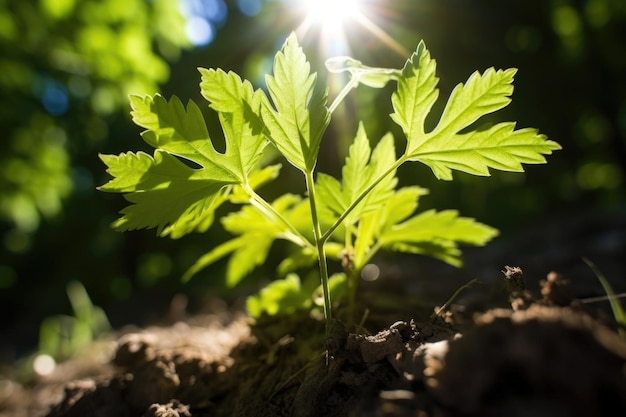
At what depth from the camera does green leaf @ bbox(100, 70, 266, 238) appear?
1.10 metres

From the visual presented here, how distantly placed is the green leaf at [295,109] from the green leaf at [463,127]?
0.64 feet

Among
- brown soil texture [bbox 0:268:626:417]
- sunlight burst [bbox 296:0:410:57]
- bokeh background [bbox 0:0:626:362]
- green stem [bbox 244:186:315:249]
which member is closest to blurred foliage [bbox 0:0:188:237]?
bokeh background [bbox 0:0:626:362]

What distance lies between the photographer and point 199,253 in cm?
971

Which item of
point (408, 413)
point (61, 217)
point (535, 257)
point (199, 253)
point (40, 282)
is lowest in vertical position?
point (535, 257)

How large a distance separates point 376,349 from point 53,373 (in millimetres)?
2701

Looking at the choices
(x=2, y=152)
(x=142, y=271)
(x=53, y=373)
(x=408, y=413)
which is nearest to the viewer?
(x=408, y=413)

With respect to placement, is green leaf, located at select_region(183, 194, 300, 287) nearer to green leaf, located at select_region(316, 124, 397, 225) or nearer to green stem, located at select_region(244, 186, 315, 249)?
green stem, located at select_region(244, 186, 315, 249)

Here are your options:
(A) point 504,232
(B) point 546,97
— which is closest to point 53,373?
(A) point 504,232

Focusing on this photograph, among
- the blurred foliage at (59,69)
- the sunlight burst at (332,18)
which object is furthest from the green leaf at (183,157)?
the blurred foliage at (59,69)

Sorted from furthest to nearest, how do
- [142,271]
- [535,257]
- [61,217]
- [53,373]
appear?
1. [142,271]
2. [61,217]
3. [535,257]
4. [53,373]

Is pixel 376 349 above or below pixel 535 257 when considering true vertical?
above

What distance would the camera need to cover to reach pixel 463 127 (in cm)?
112

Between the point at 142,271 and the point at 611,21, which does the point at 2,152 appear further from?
the point at 611,21

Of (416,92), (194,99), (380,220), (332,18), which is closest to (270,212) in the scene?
(380,220)
